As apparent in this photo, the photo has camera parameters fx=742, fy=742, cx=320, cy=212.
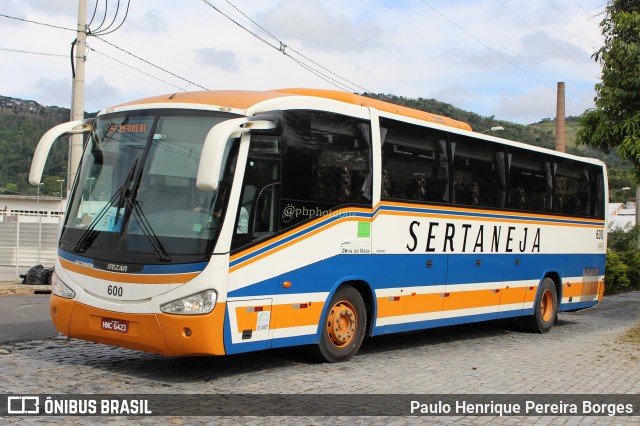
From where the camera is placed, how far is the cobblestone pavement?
742cm

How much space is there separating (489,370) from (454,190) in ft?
10.6

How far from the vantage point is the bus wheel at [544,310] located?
1466 cm

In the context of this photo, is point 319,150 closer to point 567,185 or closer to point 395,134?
point 395,134

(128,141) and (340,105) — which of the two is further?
(340,105)

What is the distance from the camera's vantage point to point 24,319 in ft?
42.9

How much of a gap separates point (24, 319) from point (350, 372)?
22.2ft

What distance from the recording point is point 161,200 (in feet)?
26.6

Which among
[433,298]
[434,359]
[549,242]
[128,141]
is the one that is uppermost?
[128,141]

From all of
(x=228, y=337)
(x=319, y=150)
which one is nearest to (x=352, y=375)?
(x=228, y=337)

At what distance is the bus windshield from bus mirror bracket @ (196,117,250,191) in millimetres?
614

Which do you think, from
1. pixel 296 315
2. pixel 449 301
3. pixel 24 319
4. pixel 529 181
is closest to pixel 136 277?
pixel 296 315

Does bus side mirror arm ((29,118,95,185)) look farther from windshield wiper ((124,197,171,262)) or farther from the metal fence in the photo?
the metal fence

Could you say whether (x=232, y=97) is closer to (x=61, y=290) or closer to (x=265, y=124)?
(x=265, y=124)

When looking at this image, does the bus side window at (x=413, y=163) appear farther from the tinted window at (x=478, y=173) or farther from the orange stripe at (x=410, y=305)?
the orange stripe at (x=410, y=305)
